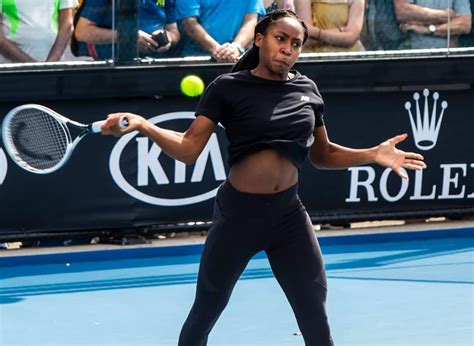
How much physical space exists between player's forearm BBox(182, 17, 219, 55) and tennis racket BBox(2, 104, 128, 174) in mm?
2129

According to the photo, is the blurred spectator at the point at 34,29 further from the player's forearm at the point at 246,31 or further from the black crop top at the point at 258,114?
→ the black crop top at the point at 258,114

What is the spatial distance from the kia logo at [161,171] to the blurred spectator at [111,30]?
0.55m

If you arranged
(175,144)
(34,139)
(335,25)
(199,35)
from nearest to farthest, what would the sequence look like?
(175,144)
(34,139)
(199,35)
(335,25)

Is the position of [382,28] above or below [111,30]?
below

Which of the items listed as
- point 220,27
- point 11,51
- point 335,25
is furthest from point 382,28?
point 11,51

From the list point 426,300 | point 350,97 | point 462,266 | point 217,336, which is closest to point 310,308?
point 217,336

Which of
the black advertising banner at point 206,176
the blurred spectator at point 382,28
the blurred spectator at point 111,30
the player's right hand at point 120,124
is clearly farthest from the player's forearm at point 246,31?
the player's right hand at point 120,124

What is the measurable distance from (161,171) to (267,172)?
395 centimetres

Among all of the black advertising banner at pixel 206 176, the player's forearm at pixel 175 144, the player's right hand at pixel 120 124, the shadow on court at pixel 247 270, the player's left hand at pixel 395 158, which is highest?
the player's right hand at pixel 120 124

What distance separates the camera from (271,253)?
5.14m

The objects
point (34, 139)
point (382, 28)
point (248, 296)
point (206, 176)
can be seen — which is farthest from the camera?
point (382, 28)

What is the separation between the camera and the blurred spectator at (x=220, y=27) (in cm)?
889

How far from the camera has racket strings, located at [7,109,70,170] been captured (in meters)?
6.43

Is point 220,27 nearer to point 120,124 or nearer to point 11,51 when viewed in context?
point 11,51
